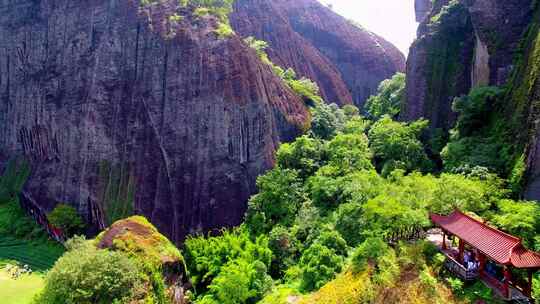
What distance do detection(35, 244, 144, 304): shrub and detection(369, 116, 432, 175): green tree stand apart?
1884cm

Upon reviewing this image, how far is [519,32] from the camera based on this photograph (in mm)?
31062

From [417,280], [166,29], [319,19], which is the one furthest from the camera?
[319,19]

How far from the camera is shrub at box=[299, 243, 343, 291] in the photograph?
67.9ft

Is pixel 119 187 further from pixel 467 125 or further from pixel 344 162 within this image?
pixel 467 125

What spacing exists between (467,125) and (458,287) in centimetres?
1587

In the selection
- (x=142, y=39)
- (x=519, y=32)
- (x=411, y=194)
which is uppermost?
(x=519, y=32)

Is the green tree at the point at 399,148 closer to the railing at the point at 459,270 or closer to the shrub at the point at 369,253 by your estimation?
the shrub at the point at 369,253

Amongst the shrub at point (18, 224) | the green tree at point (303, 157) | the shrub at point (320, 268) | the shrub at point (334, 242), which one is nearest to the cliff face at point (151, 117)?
the shrub at point (18, 224)

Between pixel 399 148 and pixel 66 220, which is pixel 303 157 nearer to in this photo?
pixel 399 148

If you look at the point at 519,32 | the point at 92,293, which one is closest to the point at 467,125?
the point at 519,32

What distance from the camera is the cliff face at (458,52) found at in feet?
103

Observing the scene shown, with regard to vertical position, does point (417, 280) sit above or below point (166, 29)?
below

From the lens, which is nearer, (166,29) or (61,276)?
(61,276)

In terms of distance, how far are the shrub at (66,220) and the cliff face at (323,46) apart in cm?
3847
